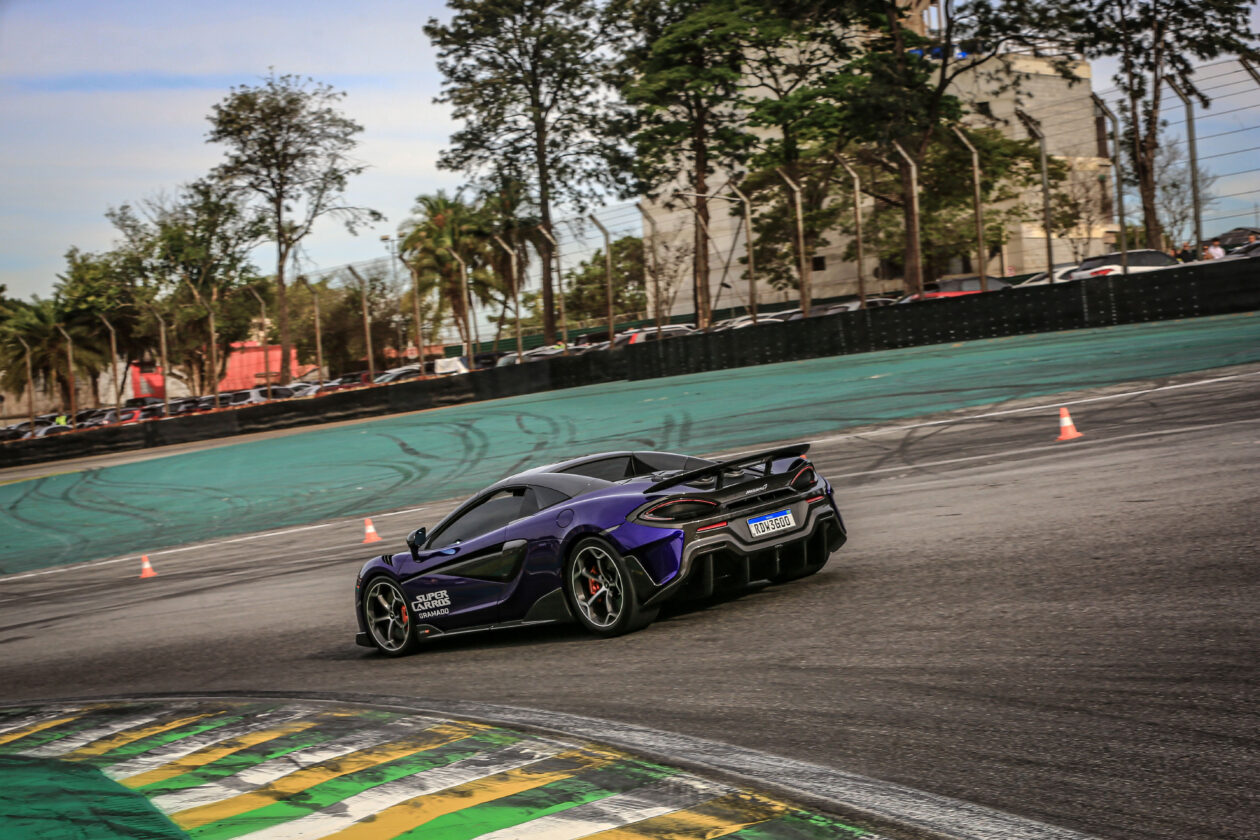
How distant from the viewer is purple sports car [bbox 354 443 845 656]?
22.6 ft

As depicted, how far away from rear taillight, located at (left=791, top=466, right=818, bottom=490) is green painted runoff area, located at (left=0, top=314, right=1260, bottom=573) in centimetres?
1022

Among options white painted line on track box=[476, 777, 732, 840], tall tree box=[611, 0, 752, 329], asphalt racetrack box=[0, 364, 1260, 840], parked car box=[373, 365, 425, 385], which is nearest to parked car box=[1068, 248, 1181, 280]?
tall tree box=[611, 0, 752, 329]

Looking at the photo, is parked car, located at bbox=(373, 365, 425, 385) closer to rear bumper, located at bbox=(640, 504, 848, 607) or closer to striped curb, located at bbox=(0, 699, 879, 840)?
rear bumper, located at bbox=(640, 504, 848, 607)

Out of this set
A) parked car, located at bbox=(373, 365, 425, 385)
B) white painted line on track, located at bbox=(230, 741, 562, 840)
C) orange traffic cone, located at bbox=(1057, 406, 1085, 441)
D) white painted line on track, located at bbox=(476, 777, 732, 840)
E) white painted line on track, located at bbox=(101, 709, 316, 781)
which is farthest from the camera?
→ parked car, located at bbox=(373, 365, 425, 385)

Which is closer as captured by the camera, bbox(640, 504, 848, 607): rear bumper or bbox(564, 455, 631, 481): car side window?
bbox(640, 504, 848, 607): rear bumper

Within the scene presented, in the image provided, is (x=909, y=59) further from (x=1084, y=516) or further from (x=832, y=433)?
(x=1084, y=516)

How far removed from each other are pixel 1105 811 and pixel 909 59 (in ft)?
117

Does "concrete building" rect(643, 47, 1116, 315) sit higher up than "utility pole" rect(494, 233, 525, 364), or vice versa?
"concrete building" rect(643, 47, 1116, 315)

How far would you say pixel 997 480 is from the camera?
11.3 meters

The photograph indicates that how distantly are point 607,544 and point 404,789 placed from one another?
2545mm

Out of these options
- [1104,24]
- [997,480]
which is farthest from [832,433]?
[1104,24]

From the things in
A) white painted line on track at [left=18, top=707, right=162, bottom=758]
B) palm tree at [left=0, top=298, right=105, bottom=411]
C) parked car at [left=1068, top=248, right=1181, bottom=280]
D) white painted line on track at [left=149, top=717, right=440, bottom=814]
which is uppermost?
palm tree at [left=0, top=298, right=105, bottom=411]

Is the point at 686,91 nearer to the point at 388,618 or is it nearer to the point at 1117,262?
the point at 1117,262

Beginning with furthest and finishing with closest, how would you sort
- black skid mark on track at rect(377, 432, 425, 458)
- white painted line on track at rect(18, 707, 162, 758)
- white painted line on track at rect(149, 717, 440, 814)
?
1. black skid mark on track at rect(377, 432, 425, 458)
2. white painted line on track at rect(18, 707, 162, 758)
3. white painted line on track at rect(149, 717, 440, 814)
